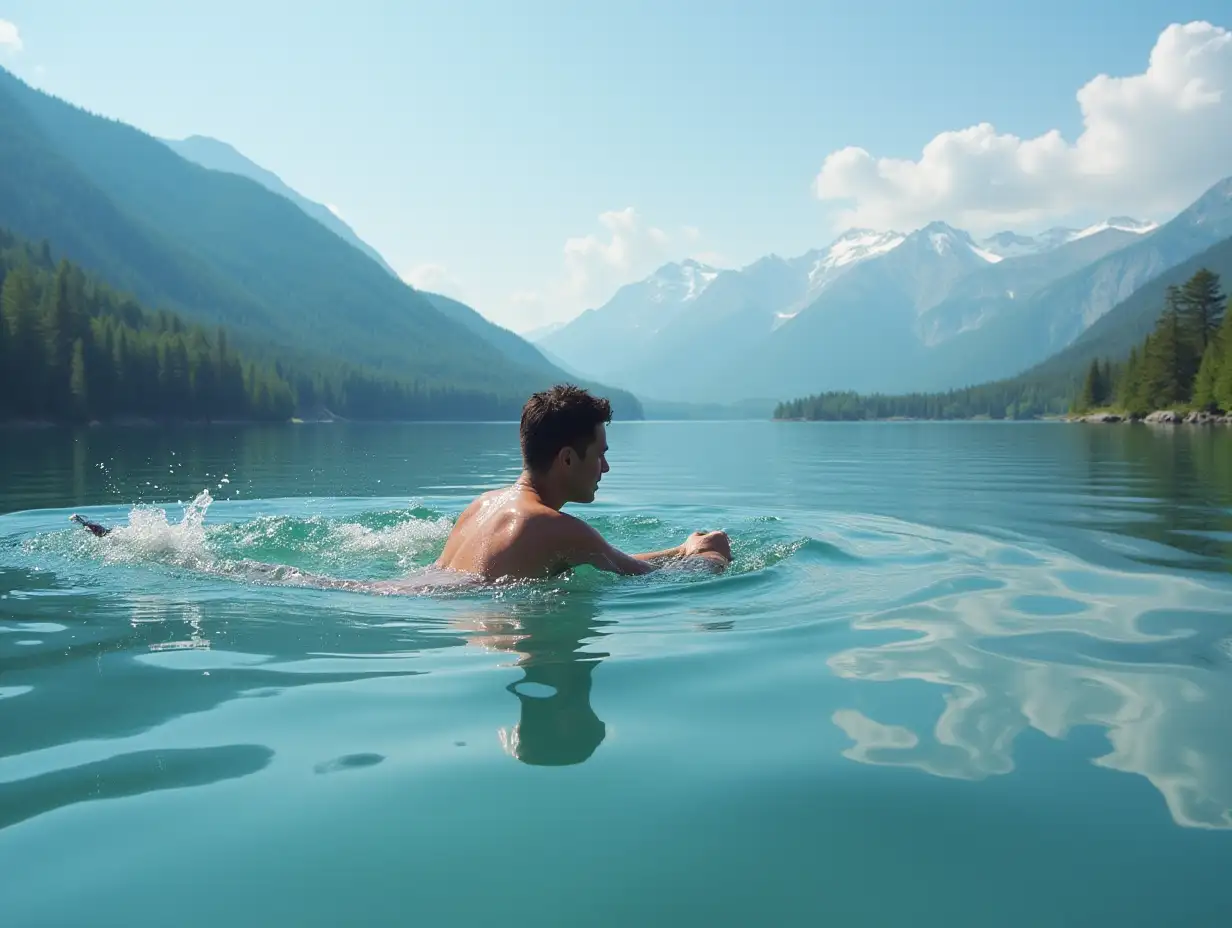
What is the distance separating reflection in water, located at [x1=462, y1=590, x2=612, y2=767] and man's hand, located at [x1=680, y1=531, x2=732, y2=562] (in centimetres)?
179

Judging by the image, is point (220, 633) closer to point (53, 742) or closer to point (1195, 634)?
point (53, 742)

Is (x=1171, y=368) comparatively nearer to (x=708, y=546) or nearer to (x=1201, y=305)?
(x=1201, y=305)

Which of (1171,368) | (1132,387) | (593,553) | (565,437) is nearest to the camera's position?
(593,553)

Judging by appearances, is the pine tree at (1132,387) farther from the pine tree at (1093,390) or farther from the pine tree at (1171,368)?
the pine tree at (1093,390)

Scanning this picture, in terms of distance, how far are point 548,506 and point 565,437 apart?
0.66 m

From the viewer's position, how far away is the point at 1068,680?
5.36m

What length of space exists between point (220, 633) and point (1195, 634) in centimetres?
714

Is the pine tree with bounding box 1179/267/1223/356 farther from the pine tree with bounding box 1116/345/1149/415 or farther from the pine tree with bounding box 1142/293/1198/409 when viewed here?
the pine tree with bounding box 1116/345/1149/415

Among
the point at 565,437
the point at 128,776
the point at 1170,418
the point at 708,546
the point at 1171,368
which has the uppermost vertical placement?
the point at 1171,368

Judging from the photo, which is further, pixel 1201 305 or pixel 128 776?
pixel 1201 305

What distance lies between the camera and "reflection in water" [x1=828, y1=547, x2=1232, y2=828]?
4.04 metres

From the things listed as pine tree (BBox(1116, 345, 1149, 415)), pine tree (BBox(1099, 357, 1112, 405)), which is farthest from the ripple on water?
pine tree (BBox(1099, 357, 1112, 405))

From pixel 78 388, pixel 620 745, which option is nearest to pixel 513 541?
pixel 620 745

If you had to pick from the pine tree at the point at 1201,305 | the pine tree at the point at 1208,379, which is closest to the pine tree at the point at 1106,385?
the pine tree at the point at 1201,305
